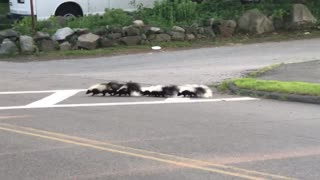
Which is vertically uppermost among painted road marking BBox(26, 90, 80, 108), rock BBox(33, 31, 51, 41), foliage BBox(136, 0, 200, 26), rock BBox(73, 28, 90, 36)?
foliage BBox(136, 0, 200, 26)

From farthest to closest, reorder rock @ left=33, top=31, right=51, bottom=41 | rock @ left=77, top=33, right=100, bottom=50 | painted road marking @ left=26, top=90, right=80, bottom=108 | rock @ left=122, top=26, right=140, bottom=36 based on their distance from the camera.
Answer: rock @ left=122, top=26, right=140, bottom=36 < rock @ left=77, top=33, right=100, bottom=50 < rock @ left=33, top=31, right=51, bottom=41 < painted road marking @ left=26, top=90, right=80, bottom=108

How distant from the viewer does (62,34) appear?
23.0 metres

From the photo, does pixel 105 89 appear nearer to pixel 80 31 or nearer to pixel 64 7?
pixel 80 31

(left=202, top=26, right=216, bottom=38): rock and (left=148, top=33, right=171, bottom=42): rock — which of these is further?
(left=202, top=26, right=216, bottom=38): rock

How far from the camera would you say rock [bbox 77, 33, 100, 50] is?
75.6 feet

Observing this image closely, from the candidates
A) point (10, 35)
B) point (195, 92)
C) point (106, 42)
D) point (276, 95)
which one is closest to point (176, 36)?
point (106, 42)

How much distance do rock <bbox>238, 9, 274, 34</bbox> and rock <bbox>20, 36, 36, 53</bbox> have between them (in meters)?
8.53

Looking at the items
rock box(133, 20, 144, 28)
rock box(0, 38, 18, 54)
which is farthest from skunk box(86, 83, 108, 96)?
rock box(133, 20, 144, 28)

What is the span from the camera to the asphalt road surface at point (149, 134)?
6.89 metres

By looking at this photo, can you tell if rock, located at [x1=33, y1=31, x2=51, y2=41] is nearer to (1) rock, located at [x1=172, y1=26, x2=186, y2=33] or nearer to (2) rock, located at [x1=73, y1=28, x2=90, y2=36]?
(2) rock, located at [x1=73, y1=28, x2=90, y2=36]

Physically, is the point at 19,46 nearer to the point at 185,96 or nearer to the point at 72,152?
the point at 185,96

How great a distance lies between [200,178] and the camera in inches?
256

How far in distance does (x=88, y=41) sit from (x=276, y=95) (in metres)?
11.8

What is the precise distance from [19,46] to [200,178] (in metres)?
17.2
